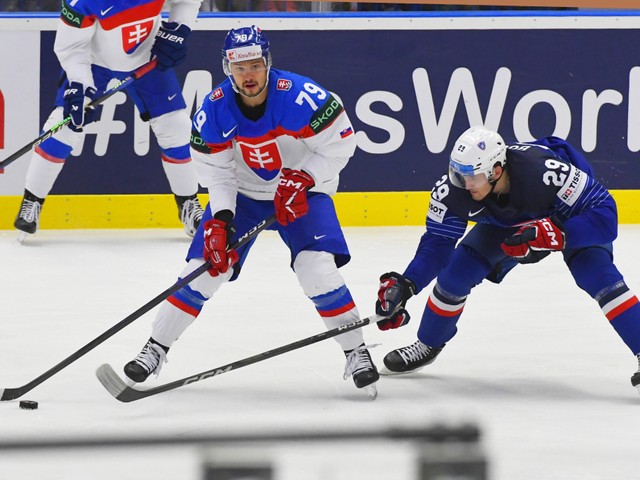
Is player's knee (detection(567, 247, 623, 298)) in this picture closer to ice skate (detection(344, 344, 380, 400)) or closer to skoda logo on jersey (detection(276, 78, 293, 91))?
ice skate (detection(344, 344, 380, 400))

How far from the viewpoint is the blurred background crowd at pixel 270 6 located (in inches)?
253

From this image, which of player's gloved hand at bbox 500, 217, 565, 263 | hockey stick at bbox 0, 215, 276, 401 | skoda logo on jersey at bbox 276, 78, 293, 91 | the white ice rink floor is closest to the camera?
the white ice rink floor

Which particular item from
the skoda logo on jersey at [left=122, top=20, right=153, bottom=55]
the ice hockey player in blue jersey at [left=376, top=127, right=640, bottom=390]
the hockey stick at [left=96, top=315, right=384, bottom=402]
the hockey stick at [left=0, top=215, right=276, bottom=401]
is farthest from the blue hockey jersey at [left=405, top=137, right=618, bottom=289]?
the skoda logo on jersey at [left=122, top=20, right=153, bottom=55]

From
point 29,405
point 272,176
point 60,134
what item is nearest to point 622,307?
point 272,176

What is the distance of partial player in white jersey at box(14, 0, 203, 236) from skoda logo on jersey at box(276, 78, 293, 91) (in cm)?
208

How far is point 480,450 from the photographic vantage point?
11.0 ft

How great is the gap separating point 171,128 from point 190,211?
1.26 feet

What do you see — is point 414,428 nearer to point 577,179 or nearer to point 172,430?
point 172,430

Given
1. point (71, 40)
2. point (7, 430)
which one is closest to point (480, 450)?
point (7, 430)

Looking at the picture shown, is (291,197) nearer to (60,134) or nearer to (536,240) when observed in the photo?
(536,240)

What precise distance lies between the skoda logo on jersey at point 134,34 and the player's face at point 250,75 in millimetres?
2178

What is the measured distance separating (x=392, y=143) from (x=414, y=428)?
3092mm

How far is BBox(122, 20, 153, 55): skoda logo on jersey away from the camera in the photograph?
5957 mm

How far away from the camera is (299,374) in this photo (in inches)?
166
